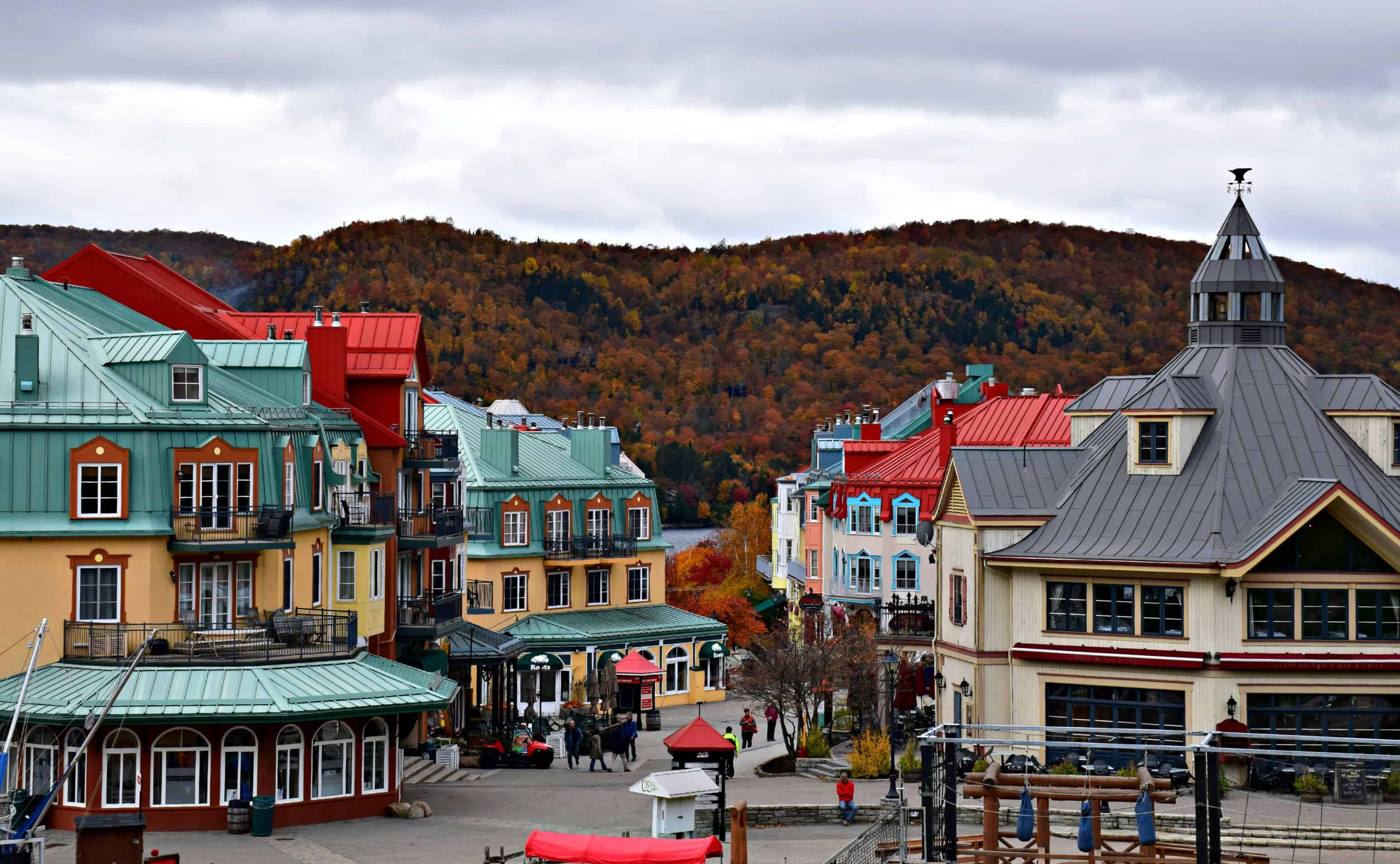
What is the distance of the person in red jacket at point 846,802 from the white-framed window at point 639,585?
37646 mm

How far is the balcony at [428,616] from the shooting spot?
2231 inches

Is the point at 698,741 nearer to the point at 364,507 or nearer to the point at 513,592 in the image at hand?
the point at 364,507

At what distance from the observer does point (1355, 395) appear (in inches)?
1991

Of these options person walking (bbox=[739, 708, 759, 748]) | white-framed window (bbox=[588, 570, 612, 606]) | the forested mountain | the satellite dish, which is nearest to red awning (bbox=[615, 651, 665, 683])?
person walking (bbox=[739, 708, 759, 748])

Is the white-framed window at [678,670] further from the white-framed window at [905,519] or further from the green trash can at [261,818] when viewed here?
the green trash can at [261,818]

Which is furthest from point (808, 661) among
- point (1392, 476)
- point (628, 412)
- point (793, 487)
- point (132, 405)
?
point (628, 412)

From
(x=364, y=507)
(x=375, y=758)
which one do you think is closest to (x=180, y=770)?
(x=375, y=758)

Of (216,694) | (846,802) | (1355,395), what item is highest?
(1355,395)

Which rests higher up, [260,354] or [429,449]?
[260,354]

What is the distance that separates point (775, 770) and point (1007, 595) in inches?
364

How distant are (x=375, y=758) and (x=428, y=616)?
12597mm

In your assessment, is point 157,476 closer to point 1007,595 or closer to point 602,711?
point 1007,595

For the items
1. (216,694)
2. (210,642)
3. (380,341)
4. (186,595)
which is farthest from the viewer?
(380,341)

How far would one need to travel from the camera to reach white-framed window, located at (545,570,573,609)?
78938 millimetres
